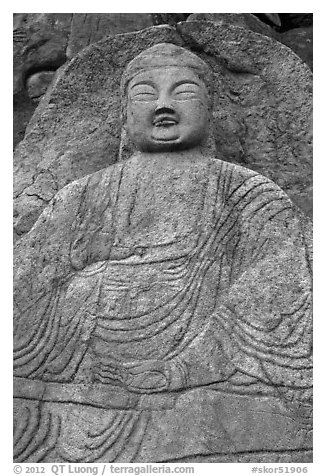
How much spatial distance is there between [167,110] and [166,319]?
3.95 feet

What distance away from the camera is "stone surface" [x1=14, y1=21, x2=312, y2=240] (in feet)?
20.1

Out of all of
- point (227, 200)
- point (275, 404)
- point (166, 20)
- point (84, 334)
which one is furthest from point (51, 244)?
point (166, 20)

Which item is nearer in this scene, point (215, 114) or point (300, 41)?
point (215, 114)

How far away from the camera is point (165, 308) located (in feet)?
16.9

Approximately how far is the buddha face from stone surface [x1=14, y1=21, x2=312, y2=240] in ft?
1.64

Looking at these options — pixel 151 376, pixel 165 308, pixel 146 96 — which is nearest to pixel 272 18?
pixel 146 96

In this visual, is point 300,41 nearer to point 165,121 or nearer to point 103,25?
point 103,25

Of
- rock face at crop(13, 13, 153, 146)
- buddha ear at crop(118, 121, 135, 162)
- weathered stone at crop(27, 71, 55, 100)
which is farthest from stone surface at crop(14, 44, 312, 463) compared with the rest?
weathered stone at crop(27, 71, 55, 100)

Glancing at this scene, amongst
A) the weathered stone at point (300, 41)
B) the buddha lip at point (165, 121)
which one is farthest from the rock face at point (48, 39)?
the buddha lip at point (165, 121)

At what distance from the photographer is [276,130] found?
620 cm

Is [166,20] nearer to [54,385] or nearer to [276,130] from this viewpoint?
[276,130]

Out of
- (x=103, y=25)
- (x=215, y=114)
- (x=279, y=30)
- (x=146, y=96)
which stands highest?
(x=279, y=30)

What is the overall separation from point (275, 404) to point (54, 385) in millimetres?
1143

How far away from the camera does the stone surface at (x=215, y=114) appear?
614cm
